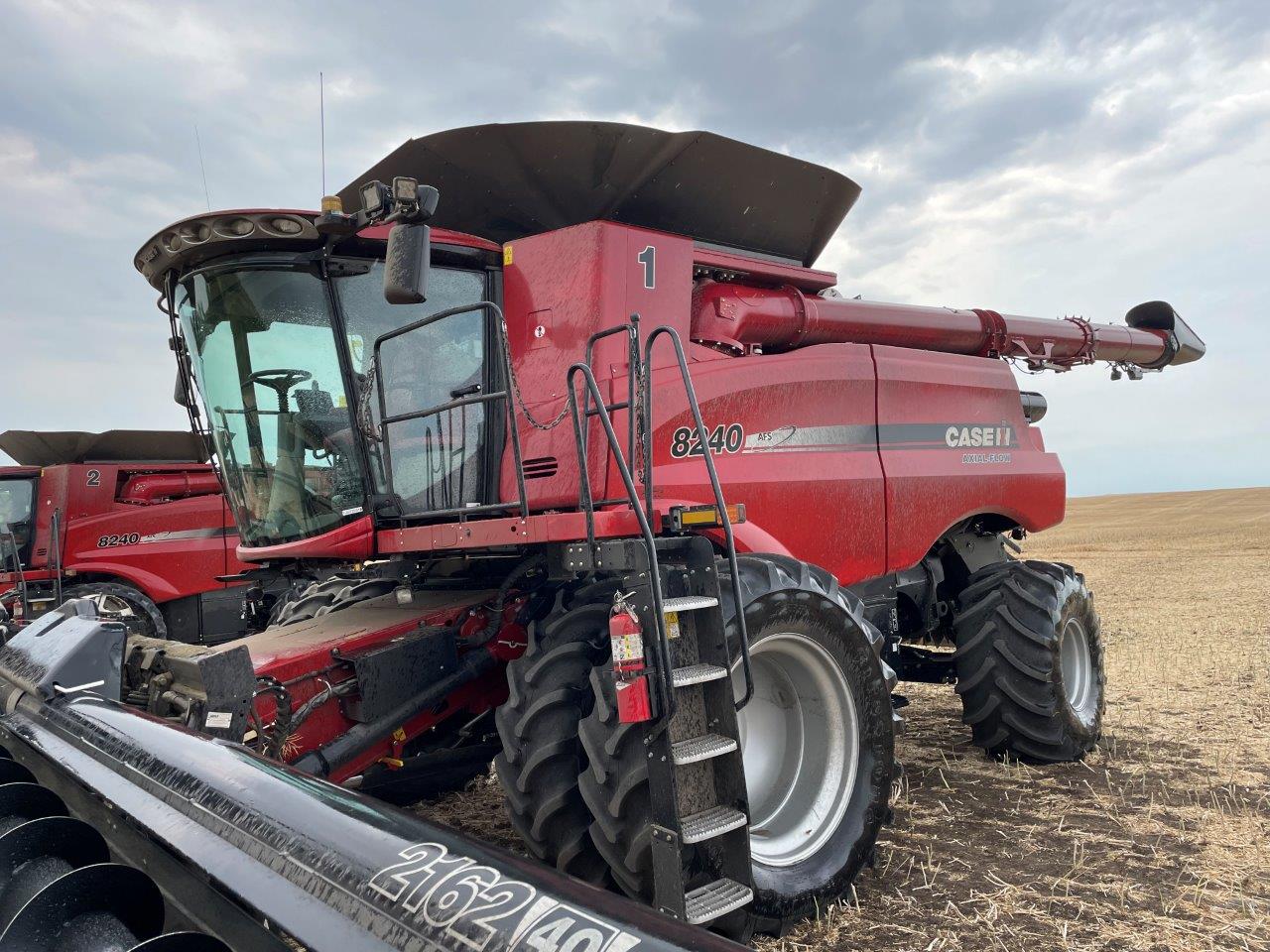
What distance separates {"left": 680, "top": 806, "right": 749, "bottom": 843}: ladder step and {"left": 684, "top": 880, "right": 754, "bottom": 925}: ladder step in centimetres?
14

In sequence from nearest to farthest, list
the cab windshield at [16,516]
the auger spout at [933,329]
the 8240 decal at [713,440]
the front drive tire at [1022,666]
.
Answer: the 8240 decal at [713,440] < the auger spout at [933,329] < the front drive tire at [1022,666] < the cab windshield at [16,516]

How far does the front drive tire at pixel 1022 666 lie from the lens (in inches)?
193

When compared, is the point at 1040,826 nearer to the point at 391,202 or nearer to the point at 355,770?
the point at 355,770

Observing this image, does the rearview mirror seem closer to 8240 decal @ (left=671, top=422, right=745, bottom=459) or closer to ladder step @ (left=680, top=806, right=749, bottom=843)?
8240 decal @ (left=671, top=422, right=745, bottom=459)

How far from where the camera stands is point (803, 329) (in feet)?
16.2

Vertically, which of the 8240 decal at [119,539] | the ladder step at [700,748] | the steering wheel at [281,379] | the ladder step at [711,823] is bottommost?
the ladder step at [711,823]

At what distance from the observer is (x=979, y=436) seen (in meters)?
5.63

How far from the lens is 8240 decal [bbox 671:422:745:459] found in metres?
4.03

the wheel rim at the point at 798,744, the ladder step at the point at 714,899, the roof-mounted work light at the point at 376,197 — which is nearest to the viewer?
the ladder step at the point at 714,899

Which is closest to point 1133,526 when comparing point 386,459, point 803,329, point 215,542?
point 215,542

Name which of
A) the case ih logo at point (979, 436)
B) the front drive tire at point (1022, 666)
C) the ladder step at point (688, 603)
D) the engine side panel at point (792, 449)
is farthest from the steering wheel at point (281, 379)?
the front drive tire at point (1022, 666)

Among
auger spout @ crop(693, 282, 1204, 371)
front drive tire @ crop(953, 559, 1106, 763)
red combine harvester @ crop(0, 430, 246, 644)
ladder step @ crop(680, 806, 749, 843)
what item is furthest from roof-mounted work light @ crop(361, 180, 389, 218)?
red combine harvester @ crop(0, 430, 246, 644)

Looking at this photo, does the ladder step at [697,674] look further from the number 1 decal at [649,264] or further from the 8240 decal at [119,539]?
the 8240 decal at [119,539]

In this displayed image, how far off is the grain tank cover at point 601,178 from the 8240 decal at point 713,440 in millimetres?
999
